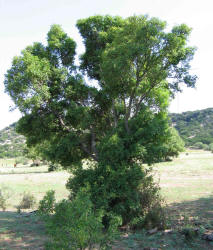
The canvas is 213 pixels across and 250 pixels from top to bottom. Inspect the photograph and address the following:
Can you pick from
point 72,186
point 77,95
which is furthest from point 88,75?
point 72,186

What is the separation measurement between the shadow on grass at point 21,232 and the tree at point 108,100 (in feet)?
6.92

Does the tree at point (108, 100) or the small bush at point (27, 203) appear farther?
the small bush at point (27, 203)

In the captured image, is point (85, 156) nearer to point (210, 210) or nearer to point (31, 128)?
point (31, 128)

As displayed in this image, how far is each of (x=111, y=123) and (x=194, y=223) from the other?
6.59m

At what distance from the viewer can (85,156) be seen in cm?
1377

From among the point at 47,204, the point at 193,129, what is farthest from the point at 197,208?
the point at 193,129

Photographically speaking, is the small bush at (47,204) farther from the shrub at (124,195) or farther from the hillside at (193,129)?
the hillside at (193,129)

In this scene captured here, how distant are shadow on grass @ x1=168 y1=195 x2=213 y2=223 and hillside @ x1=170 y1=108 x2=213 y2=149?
79067mm

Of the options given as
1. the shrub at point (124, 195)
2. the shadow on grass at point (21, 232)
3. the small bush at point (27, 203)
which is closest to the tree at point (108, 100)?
the shrub at point (124, 195)

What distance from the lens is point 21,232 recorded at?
888cm

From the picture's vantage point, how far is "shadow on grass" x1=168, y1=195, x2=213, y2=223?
1113 centimetres

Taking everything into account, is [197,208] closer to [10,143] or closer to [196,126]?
[196,126]

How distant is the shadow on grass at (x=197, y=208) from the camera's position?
1113cm

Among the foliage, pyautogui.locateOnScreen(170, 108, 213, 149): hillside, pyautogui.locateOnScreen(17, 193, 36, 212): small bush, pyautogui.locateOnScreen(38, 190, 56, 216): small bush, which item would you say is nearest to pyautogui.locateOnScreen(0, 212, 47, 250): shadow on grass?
pyautogui.locateOnScreen(38, 190, 56, 216): small bush
